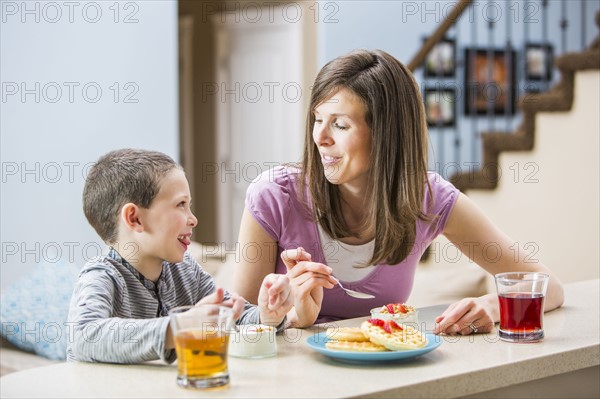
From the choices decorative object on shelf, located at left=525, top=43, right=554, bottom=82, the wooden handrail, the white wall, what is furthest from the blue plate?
decorative object on shelf, located at left=525, top=43, right=554, bottom=82

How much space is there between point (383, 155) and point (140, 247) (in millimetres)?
693

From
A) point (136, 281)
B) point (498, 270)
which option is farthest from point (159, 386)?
point (498, 270)

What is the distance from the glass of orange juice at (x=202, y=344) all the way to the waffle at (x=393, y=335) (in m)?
0.28

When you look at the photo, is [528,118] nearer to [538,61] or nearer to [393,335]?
[538,61]

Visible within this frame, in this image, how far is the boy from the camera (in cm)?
142

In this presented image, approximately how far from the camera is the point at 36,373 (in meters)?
1.28

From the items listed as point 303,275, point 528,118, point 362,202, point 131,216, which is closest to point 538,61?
point 528,118

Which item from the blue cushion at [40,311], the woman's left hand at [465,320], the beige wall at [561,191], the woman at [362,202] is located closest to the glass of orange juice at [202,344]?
the woman's left hand at [465,320]

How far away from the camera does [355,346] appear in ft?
4.38

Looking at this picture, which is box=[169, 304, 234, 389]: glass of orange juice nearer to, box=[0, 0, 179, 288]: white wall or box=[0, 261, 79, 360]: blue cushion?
box=[0, 261, 79, 360]: blue cushion

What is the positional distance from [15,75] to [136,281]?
9.09 ft

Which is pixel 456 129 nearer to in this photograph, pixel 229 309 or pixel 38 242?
pixel 38 242

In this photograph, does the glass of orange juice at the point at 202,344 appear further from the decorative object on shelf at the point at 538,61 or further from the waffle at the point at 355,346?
the decorative object on shelf at the point at 538,61

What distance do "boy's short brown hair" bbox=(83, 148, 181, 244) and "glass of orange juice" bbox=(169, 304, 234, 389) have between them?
373 millimetres
